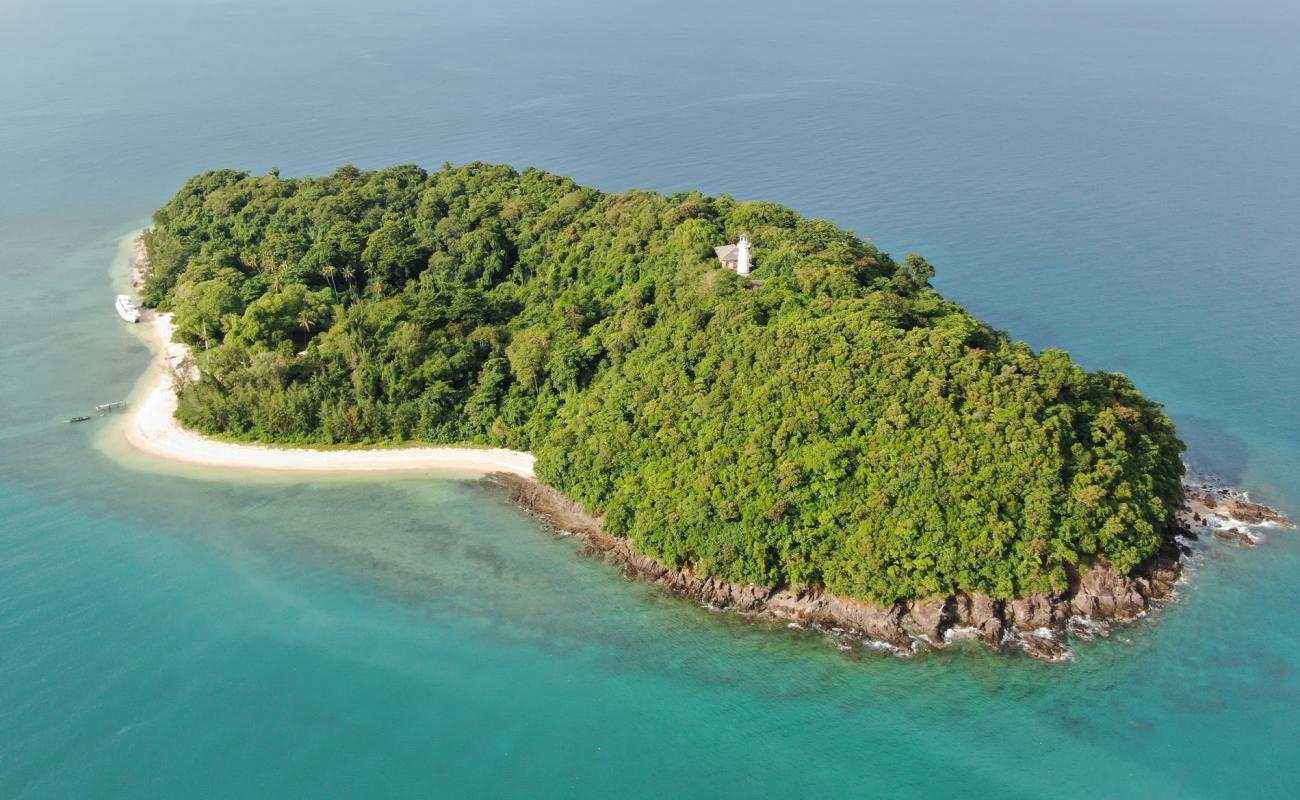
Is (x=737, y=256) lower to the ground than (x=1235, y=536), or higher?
higher

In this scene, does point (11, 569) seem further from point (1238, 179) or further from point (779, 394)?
point (1238, 179)

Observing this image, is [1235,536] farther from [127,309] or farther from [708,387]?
[127,309]

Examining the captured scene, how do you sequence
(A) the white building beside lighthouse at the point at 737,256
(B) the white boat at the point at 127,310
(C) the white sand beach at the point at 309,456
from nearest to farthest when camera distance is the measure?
(C) the white sand beach at the point at 309,456, (A) the white building beside lighthouse at the point at 737,256, (B) the white boat at the point at 127,310

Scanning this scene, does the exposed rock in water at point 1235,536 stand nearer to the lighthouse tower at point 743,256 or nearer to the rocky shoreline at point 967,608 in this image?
the rocky shoreline at point 967,608

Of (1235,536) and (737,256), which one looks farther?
(737,256)

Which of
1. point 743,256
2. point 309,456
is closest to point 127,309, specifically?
point 309,456

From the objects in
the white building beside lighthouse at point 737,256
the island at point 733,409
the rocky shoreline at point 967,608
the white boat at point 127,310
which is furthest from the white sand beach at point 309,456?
the white boat at point 127,310

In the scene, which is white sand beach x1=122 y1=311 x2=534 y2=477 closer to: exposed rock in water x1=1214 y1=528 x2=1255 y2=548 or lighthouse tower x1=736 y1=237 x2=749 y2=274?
lighthouse tower x1=736 y1=237 x2=749 y2=274
